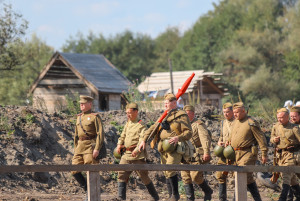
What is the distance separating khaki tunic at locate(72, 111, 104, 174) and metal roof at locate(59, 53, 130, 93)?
14.7 m

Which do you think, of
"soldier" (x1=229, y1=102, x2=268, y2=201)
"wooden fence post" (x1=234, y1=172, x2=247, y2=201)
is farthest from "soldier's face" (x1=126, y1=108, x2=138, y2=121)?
"wooden fence post" (x1=234, y1=172, x2=247, y2=201)

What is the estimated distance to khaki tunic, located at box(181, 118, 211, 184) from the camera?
11414 mm

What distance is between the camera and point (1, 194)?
12195 millimetres

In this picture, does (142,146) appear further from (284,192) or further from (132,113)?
(284,192)

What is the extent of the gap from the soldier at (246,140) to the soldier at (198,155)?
2.23 feet

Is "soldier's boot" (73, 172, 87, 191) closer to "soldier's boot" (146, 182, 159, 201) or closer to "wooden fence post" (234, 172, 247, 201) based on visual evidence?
"soldier's boot" (146, 182, 159, 201)

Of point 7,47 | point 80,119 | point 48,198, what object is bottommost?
point 48,198

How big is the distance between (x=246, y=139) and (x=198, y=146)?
54.4 inches

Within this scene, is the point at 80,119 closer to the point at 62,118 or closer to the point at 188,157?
the point at 188,157

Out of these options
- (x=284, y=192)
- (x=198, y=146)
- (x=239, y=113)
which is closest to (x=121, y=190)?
(x=198, y=146)

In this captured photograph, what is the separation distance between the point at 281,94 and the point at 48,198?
38820mm

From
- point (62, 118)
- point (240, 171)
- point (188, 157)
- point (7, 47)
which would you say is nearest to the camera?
point (240, 171)

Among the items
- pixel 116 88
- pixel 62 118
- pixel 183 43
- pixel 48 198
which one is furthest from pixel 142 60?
pixel 48 198

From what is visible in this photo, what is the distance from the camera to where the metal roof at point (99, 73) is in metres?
26.5
